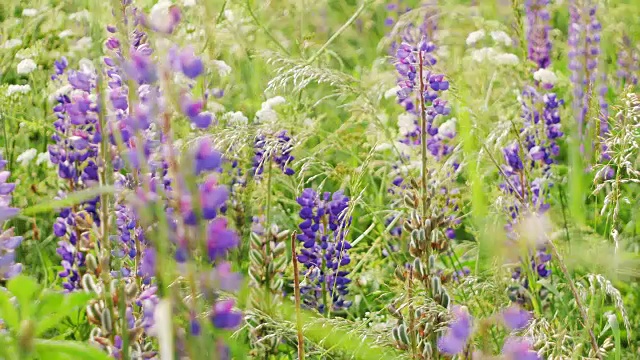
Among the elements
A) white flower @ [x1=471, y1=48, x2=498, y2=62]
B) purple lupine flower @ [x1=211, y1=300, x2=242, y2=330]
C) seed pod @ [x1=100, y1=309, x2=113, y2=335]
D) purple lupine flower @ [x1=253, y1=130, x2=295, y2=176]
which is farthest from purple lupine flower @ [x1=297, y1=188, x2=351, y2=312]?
purple lupine flower @ [x1=211, y1=300, x2=242, y2=330]

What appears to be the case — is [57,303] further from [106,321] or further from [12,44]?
[12,44]

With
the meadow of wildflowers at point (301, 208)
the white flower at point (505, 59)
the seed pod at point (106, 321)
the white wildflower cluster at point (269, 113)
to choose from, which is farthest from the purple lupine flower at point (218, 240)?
the white flower at point (505, 59)

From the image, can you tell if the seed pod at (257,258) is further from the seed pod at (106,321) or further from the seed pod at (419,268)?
the seed pod at (106,321)

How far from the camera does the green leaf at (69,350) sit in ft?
2.95

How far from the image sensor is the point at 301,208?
109 inches

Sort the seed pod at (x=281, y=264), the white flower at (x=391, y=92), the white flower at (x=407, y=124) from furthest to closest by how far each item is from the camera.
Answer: the white flower at (x=391, y=92)
the white flower at (x=407, y=124)
the seed pod at (x=281, y=264)

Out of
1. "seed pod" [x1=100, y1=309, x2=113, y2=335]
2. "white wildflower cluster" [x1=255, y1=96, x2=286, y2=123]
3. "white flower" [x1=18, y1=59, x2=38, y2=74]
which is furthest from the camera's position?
"white flower" [x1=18, y1=59, x2=38, y2=74]

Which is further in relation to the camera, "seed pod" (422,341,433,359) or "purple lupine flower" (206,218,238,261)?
"seed pod" (422,341,433,359)

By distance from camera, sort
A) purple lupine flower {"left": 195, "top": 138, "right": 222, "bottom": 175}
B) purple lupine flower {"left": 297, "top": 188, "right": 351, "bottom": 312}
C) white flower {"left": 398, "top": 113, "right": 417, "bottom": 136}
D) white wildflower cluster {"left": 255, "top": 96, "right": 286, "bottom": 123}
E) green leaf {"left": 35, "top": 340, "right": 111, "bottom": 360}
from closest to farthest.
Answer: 1. green leaf {"left": 35, "top": 340, "right": 111, "bottom": 360}
2. purple lupine flower {"left": 195, "top": 138, "right": 222, "bottom": 175}
3. purple lupine flower {"left": 297, "top": 188, "right": 351, "bottom": 312}
4. white wildflower cluster {"left": 255, "top": 96, "right": 286, "bottom": 123}
5. white flower {"left": 398, "top": 113, "right": 417, "bottom": 136}

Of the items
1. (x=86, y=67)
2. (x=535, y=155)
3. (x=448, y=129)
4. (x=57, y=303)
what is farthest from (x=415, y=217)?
(x=448, y=129)

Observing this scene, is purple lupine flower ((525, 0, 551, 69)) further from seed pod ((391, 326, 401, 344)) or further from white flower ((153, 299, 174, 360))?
white flower ((153, 299, 174, 360))

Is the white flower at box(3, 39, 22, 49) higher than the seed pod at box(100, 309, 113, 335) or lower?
higher

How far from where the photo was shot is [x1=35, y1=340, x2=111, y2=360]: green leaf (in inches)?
35.4

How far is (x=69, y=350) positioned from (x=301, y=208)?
1884mm
